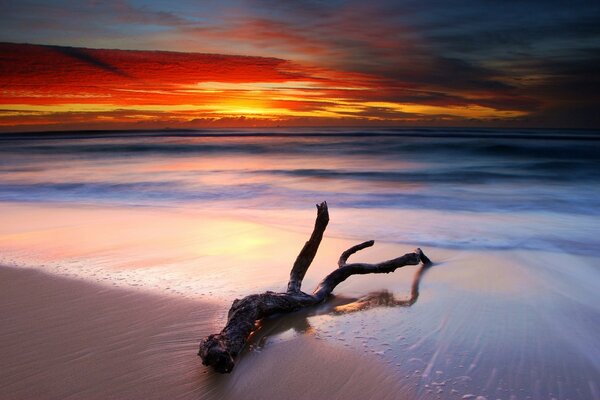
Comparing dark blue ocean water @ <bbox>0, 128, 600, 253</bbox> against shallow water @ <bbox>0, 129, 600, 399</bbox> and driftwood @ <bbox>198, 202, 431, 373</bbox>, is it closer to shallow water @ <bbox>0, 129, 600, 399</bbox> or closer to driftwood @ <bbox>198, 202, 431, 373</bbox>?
shallow water @ <bbox>0, 129, 600, 399</bbox>

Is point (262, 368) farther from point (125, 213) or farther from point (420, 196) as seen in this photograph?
point (420, 196)

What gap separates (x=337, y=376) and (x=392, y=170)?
20.8 meters

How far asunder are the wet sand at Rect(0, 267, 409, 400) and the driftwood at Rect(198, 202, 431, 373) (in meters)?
0.12

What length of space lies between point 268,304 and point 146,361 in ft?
2.96

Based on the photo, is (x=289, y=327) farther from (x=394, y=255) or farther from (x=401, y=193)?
(x=401, y=193)

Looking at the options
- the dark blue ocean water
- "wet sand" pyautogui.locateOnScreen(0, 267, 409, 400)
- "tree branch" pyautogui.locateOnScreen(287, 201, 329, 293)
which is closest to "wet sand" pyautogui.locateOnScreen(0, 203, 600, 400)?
"wet sand" pyautogui.locateOnScreen(0, 267, 409, 400)

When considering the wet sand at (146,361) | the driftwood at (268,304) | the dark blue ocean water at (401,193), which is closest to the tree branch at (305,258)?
the driftwood at (268,304)

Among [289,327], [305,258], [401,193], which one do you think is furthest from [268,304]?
[401,193]

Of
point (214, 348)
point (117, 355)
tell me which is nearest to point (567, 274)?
point (214, 348)

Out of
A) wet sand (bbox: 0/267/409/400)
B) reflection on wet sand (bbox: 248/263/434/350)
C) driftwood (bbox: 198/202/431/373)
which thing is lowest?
wet sand (bbox: 0/267/409/400)

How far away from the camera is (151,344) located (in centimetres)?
Answer: 333

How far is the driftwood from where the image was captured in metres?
2.91

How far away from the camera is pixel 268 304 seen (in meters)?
3.56

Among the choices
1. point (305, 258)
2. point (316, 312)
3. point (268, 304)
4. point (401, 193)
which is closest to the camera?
point (268, 304)
